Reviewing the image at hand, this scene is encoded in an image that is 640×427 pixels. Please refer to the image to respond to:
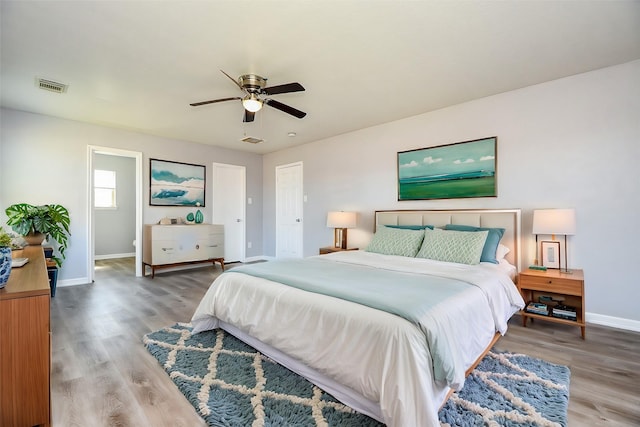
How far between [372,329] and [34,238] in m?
4.45

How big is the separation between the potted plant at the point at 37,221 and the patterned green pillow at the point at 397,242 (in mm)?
4147

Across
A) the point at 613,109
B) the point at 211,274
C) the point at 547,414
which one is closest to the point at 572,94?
the point at 613,109

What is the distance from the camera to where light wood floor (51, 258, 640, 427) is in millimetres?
1593

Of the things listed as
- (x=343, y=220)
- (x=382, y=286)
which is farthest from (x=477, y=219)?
(x=382, y=286)

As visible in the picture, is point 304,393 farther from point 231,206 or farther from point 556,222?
point 231,206

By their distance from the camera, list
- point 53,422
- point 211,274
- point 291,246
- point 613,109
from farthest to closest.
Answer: point 291,246 → point 211,274 → point 613,109 → point 53,422

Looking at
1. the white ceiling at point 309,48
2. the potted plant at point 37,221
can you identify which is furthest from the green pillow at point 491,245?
the potted plant at point 37,221

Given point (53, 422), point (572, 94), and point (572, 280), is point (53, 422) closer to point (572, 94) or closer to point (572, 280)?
point (572, 280)

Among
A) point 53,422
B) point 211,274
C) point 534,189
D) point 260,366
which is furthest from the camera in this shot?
point 211,274

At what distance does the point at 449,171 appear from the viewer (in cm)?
378

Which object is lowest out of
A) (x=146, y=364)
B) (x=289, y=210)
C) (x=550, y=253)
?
(x=146, y=364)

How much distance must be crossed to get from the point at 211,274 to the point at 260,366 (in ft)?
11.1

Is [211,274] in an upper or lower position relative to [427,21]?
lower

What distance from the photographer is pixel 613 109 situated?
2771 mm
